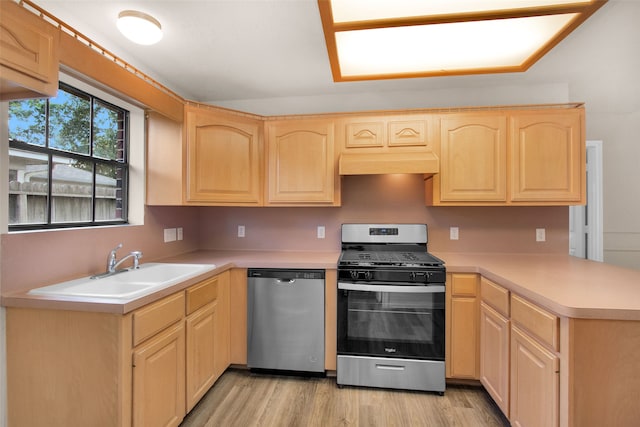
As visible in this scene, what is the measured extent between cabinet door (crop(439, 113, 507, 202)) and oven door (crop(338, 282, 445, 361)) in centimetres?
85

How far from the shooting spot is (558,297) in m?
1.33

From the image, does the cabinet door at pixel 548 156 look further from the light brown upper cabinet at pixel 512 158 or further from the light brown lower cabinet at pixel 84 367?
the light brown lower cabinet at pixel 84 367

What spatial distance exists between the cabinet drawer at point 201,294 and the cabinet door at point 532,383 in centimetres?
188

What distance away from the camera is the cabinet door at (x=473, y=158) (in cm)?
234

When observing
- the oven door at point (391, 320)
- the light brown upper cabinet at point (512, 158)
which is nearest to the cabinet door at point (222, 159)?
the oven door at point (391, 320)

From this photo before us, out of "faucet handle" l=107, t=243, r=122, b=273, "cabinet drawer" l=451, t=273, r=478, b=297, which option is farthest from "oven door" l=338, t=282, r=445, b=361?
"faucet handle" l=107, t=243, r=122, b=273

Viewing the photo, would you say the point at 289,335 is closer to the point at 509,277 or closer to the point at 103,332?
the point at 103,332

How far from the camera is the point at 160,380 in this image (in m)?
1.48

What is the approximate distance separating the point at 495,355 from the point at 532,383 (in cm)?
41

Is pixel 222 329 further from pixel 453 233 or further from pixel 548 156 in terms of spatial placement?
pixel 548 156

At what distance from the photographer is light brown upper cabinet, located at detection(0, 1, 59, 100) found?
1052mm

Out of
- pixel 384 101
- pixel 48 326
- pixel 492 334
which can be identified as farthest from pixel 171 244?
pixel 492 334

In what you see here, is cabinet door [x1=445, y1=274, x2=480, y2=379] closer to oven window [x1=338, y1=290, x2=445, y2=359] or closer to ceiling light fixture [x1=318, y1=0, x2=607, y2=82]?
oven window [x1=338, y1=290, x2=445, y2=359]

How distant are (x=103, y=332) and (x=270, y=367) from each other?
4.32 ft
